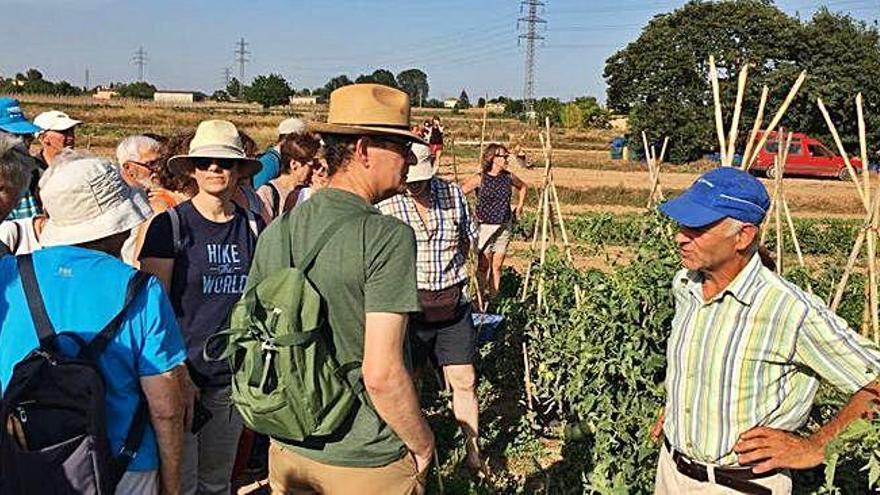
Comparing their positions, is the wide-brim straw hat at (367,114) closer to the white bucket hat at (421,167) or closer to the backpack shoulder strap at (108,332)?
the backpack shoulder strap at (108,332)

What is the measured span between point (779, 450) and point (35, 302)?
2109 millimetres

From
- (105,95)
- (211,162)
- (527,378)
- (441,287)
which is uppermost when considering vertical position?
(105,95)

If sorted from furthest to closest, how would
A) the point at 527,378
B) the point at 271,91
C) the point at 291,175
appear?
the point at 271,91 → the point at 527,378 → the point at 291,175

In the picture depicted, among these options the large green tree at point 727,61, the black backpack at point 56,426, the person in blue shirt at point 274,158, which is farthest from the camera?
the large green tree at point 727,61

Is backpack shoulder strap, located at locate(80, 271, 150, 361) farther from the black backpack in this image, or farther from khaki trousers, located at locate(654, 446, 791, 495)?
khaki trousers, located at locate(654, 446, 791, 495)

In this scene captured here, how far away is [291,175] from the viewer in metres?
5.20

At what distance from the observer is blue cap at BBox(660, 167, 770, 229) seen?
2680mm

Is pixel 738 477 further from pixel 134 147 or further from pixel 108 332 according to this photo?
pixel 134 147

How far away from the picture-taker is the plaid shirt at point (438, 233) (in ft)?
15.7

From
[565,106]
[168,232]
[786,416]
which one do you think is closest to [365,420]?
[786,416]

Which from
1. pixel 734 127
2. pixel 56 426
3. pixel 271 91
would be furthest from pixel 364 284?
pixel 271 91

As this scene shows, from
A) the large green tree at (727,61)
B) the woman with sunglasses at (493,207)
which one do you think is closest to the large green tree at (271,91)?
the large green tree at (727,61)

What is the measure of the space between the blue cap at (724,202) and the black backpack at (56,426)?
1.73 metres

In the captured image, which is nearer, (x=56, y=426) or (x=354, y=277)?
(x=56, y=426)
